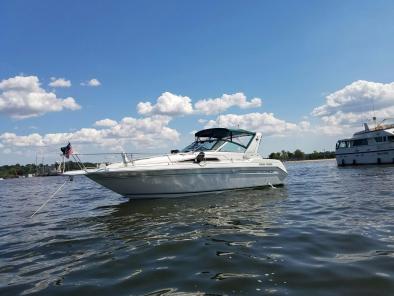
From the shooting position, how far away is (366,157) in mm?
42156

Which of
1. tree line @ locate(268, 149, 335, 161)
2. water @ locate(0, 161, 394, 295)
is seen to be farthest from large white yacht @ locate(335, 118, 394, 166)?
tree line @ locate(268, 149, 335, 161)

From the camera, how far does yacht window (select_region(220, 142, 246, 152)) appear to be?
16.6 metres

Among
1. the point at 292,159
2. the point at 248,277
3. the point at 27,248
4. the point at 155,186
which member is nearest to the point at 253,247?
the point at 248,277

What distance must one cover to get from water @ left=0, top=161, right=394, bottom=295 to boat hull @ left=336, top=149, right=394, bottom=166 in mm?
31060

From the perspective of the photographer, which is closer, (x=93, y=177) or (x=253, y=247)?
(x=253, y=247)

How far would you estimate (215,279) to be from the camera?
200 inches

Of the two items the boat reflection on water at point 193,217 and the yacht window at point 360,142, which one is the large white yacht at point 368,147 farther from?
the boat reflection on water at point 193,217

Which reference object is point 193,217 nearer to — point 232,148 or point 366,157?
point 232,148

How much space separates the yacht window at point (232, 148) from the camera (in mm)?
16625

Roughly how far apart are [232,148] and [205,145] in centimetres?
128

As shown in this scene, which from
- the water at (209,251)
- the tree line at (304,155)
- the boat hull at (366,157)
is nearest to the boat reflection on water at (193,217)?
the water at (209,251)

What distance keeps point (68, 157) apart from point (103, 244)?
18.8 feet

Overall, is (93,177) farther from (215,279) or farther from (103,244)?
Result: (215,279)

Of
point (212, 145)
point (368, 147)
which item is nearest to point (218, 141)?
point (212, 145)
